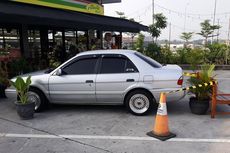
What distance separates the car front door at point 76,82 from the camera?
21.2ft

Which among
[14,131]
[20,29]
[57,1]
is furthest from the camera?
[57,1]

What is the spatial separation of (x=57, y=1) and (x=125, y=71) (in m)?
8.06

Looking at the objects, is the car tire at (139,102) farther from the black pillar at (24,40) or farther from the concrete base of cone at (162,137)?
the black pillar at (24,40)

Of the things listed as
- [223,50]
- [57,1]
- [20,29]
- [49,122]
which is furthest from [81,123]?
[223,50]

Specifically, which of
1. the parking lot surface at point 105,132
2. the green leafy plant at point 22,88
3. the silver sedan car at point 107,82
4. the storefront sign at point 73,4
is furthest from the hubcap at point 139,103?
the storefront sign at point 73,4

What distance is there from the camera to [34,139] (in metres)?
5.01

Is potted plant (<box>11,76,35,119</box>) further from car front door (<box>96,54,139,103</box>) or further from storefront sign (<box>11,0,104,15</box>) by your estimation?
storefront sign (<box>11,0,104,15</box>)

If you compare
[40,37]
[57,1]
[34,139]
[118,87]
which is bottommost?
[34,139]

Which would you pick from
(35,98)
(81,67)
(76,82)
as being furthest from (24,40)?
(76,82)

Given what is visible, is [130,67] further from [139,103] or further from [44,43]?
[44,43]

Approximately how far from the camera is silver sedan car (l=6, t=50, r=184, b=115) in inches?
243

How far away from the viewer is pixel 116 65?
646cm

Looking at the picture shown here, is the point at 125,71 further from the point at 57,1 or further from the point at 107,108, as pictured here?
the point at 57,1

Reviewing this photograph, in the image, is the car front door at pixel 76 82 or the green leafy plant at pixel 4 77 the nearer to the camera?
the car front door at pixel 76 82
